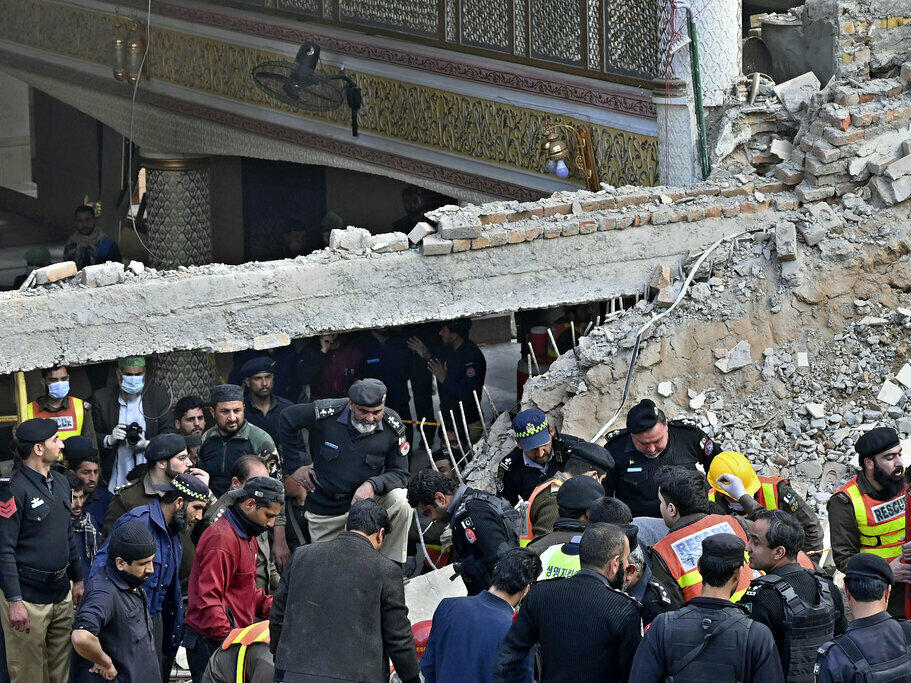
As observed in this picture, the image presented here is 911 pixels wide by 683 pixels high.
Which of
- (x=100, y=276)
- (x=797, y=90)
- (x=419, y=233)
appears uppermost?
(x=797, y=90)

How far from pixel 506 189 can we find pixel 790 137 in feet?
10.7

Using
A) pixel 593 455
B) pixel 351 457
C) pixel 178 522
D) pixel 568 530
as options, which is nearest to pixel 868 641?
pixel 568 530

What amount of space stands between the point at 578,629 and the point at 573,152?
760 cm

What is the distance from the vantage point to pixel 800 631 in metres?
5.29

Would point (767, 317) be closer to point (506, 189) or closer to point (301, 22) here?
point (506, 189)

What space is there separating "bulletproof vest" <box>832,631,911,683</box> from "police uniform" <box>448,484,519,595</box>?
1531mm

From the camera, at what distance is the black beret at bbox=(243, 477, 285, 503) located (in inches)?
246

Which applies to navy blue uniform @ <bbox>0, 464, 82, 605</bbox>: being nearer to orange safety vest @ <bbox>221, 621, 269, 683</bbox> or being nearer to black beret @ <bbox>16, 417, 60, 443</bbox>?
black beret @ <bbox>16, 417, 60, 443</bbox>

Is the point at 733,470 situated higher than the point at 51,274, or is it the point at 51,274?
the point at 51,274

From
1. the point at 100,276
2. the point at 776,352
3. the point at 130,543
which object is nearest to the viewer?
the point at 130,543

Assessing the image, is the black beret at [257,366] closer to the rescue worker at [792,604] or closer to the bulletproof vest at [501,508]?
the bulletproof vest at [501,508]

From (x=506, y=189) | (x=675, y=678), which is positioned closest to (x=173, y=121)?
(x=506, y=189)

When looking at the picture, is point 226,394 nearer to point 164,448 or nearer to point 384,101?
point 164,448

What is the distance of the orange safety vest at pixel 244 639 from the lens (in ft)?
19.4
